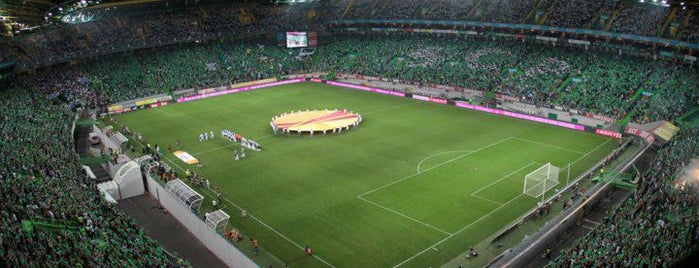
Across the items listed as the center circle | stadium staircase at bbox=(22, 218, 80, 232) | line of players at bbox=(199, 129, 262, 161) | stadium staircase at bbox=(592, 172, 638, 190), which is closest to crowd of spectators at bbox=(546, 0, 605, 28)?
the center circle

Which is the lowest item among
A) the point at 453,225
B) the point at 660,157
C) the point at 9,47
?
the point at 453,225

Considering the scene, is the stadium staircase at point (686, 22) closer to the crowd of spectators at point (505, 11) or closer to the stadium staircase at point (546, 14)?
the stadium staircase at point (546, 14)

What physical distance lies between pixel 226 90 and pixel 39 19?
2668 cm

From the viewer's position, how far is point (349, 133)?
5331 centimetres

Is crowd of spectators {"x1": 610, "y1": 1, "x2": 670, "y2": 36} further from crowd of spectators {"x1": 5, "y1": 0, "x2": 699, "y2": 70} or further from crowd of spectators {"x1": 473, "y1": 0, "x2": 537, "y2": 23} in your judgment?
crowd of spectators {"x1": 473, "y1": 0, "x2": 537, "y2": 23}

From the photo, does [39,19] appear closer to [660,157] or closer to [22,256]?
[22,256]

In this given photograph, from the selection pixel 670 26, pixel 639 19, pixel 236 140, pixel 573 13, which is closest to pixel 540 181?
pixel 236 140

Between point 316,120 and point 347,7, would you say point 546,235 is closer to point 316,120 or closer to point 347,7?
point 316,120

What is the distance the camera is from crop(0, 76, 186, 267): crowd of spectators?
21.3 m

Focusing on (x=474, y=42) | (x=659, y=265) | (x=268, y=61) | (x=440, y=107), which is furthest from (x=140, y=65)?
(x=659, y=265)

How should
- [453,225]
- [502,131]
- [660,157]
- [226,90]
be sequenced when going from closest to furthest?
1. [453,225]
2. [660,157]
3. [502,131]
4. [226,90]

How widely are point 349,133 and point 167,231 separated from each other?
24.1 metres

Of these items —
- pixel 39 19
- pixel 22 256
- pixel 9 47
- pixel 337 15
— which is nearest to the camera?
pixel 22 256

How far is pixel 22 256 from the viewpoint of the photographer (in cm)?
1944
